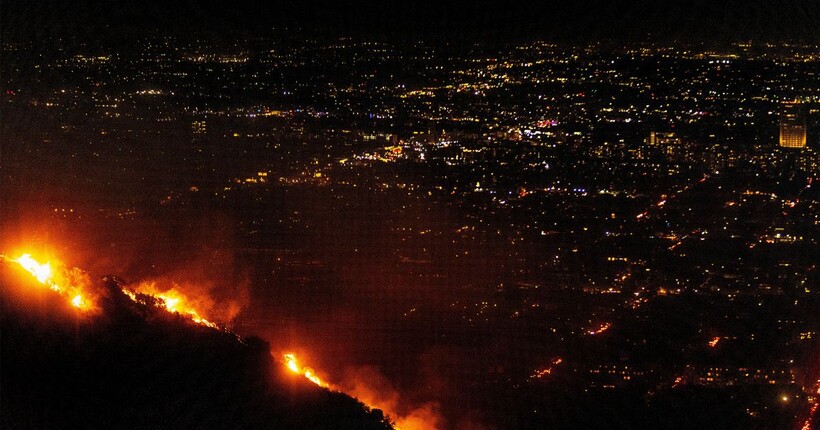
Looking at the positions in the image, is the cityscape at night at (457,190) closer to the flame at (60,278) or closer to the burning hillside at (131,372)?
the flame at (60,278)

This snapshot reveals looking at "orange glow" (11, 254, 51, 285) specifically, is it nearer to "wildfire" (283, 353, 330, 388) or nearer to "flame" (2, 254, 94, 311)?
"flame" (2, 254, 94, 311)

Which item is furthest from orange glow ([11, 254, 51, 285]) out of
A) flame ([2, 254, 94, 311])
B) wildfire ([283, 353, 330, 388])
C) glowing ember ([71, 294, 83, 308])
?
wildfire ([283, 353, 330, 388])

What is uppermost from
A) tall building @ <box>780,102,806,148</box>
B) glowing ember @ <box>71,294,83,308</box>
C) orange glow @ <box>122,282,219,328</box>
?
tall building @ <box>780,102,806,148</box>

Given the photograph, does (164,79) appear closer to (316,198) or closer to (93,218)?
(93,218)

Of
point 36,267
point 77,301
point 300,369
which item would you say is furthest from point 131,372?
point 36,267

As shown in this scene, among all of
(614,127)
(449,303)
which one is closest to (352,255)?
(449,303)

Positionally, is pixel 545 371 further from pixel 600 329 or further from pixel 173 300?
pixel 173 300
